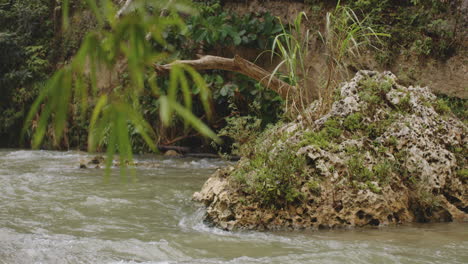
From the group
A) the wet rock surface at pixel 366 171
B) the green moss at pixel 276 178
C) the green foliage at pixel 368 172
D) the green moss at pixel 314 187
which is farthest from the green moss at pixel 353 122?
the green moss at pixel 314 187

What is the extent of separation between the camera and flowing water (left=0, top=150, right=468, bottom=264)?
3.16m

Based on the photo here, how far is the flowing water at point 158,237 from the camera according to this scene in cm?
316

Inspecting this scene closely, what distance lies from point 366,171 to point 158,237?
188cm

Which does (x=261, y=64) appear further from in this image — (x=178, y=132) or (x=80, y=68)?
(x=80, y=68)

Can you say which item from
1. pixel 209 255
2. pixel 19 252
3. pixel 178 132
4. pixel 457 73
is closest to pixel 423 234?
pixel 209 255

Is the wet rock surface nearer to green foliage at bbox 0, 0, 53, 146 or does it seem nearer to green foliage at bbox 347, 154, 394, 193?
green foliage at bbox 347, 154, 394, 193

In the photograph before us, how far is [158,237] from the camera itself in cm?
370

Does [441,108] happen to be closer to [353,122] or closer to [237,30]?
[353,122]

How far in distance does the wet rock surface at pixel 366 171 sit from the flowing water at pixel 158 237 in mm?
186

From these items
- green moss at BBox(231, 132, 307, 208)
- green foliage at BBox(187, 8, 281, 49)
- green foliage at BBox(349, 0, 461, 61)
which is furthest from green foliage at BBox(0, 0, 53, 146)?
green moss at BBox(231, 132, 307, 208)

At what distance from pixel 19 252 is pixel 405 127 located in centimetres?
351

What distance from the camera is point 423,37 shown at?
8.82m

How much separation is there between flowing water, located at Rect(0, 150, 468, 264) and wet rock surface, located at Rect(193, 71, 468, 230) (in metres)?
0.19

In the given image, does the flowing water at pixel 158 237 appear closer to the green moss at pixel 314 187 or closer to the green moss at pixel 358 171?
the green moss at pixel 314 187
